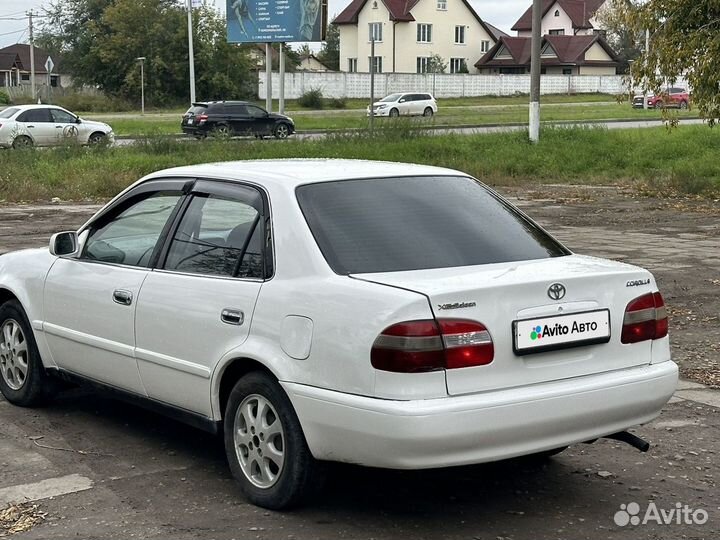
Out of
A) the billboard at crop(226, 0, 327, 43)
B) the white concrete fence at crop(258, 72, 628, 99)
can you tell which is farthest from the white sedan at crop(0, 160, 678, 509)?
the white concrete fence at crop(258, 72, 628, 99)

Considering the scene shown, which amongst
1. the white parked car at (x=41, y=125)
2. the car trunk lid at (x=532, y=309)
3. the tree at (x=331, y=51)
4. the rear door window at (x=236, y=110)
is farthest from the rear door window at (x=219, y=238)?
the tree at (x=331, y=51)

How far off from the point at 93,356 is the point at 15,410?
3.37 ft

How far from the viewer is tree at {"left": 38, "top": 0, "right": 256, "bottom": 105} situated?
72.8 metres

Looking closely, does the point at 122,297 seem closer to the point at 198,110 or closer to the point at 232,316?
the point at 232,316

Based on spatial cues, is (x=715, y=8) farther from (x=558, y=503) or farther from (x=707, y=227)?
(x=558, y=503)

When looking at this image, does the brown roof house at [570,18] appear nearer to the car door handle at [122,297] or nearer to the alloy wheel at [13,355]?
the alloy wheel at [13,355]

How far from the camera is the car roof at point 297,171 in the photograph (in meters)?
5.39

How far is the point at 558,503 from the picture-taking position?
512 centimetres

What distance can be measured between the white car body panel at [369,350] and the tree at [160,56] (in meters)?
67.8

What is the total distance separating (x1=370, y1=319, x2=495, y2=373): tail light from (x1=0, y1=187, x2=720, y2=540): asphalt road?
0.73 metres

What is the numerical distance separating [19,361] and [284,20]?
44124 millimetres

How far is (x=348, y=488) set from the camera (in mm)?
5328

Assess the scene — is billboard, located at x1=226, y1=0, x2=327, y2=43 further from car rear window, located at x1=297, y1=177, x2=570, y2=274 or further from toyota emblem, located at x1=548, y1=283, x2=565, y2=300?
toyota emblem, located at x1=548, y1=283, x2=565, y2=300

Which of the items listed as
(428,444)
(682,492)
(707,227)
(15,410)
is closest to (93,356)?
(15,410)
